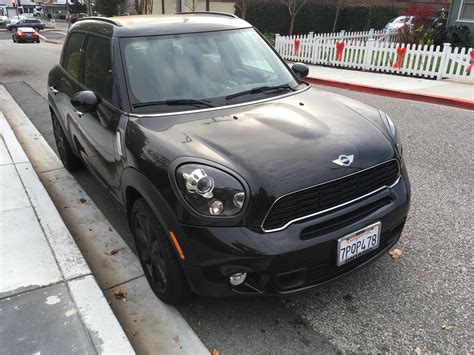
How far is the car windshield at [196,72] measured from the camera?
3010mm

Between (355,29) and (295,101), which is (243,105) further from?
(355,29)

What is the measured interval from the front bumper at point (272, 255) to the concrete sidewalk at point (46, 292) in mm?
666

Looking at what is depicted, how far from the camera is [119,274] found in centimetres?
318

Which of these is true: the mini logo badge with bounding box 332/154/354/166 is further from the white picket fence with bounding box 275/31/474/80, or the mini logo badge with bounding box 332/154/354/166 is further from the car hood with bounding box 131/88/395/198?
the white picket fence with bounding box 275/31/474/80

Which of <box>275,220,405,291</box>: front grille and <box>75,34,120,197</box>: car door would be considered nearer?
<box>275,220,405,291</box>: front grille

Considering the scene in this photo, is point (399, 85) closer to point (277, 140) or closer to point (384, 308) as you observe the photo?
point (384, 308)

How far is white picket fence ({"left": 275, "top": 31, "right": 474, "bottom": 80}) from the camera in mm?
10523

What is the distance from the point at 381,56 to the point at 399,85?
2.34 metres

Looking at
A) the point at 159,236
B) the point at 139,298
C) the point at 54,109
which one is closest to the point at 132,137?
the point at 159,236

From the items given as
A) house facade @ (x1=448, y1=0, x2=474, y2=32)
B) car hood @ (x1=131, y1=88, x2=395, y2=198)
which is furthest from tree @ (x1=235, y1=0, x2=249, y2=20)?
car hood @ (x1=131, y1=88, x2=395, y2=198)

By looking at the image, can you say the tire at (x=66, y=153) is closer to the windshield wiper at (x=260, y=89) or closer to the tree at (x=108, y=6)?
the windshield wiper at (x=260, y=89)

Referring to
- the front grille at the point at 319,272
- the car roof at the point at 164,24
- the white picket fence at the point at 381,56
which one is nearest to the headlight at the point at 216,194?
the front grille at the point at 319,272

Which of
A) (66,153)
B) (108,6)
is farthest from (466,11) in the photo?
(108,6)

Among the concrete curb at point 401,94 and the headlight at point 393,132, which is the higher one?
the headlight at point 393,132
